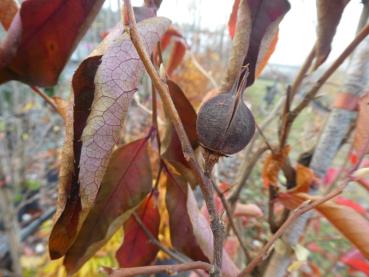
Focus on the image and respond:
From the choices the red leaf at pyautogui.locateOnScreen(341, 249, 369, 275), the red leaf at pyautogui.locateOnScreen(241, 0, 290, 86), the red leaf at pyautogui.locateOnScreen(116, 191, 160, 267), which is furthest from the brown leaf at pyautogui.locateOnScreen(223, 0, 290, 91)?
the red leaf at pyautogui.locateOnScreen(341, 249, 369, 275)

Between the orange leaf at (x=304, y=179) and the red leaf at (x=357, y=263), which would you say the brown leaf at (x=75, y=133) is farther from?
the red leaf at (x=357, y=263)

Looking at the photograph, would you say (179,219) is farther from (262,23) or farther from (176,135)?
(262,23)

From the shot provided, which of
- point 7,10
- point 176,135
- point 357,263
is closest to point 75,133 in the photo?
point 176,135

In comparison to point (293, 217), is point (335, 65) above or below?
above

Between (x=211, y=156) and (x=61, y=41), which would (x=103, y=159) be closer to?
(x=211, y=156)

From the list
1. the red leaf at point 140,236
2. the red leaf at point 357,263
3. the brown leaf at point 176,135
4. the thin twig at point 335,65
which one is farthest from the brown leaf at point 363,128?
the red leaf at point 357,263

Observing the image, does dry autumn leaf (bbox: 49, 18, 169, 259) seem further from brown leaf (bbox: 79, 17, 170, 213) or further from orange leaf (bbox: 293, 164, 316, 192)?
orange leaf (bbox: 293, 164, 316, 192)
